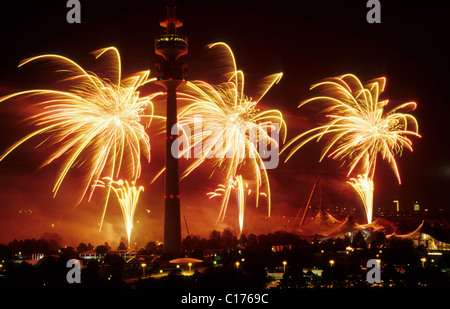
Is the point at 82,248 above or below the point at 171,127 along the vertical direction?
below

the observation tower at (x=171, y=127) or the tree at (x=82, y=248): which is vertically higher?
the observation tower at (x=171, y=127)

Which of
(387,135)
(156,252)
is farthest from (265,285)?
(156,252)

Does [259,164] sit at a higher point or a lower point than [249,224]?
higher

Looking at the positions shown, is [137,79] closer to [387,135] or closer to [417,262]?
[387,135]

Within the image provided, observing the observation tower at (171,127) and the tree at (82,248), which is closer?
the observation tower at (171,127)

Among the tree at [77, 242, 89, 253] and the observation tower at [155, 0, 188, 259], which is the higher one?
the observation tower at [155, 0, 188, 259]

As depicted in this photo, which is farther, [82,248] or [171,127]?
[82,248]

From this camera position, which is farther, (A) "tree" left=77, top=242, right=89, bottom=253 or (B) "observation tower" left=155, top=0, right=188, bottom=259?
(A) "tree" left=77, top=242, right=89, bottom=253
